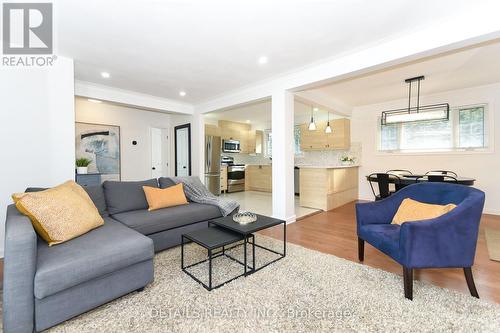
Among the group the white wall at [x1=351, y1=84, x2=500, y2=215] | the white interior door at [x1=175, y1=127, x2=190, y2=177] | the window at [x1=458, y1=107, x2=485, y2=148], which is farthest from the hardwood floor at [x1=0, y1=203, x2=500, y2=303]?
the white interior door at [x1=175, y1=127, x2=190, y2=177]

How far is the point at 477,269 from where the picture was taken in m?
2.27

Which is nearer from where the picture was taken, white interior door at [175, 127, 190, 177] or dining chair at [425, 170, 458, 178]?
dining chair at [425, 170, 458, 178]

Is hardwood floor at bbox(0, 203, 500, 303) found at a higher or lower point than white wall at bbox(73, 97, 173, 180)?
lower

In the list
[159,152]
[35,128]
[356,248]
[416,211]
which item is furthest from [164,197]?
[159,152]

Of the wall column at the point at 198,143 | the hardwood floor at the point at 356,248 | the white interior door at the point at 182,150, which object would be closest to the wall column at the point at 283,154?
the hardwood floor at the point at 356,248

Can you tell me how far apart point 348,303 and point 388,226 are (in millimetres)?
924

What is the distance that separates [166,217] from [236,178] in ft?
16.6

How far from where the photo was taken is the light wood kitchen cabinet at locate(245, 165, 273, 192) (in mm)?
7477

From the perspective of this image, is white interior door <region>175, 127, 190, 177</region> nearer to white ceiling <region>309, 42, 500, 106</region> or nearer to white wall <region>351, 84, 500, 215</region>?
white ceiling <region>309, 42, 500, 106</region>

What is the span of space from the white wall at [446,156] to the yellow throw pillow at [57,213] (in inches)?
235

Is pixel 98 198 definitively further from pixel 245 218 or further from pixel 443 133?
pixel 443 133

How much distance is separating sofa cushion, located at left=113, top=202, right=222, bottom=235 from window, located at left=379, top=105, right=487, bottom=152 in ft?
15.7

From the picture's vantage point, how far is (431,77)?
3.89m

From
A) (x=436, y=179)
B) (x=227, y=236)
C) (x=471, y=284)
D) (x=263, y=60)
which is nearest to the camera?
(x=471, y=284)
